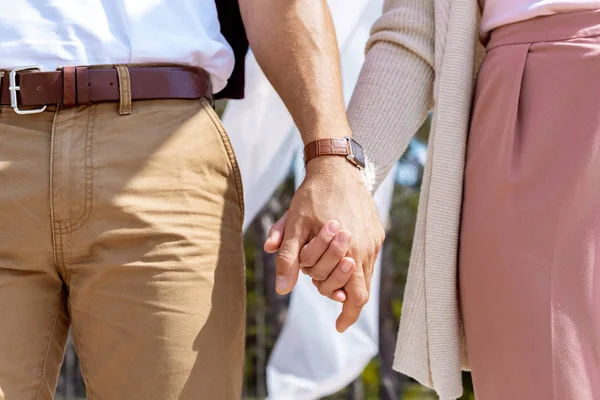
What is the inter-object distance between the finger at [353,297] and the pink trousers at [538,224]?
231 mm

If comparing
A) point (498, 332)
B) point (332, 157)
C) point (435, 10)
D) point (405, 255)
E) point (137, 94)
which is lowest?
point (405, 255)

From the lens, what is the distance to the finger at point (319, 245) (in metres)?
1.49

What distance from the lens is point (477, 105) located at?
1705mm

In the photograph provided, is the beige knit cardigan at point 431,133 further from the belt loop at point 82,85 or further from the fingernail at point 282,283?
the belt loop at point 82,85

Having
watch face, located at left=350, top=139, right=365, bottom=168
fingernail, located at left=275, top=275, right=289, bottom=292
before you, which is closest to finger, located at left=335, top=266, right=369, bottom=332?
fingernail, located at left=275, top=275, right=289, bottom=292

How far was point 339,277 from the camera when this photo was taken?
1.51 metres

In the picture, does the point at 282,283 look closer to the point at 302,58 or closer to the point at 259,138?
the point at 302,58

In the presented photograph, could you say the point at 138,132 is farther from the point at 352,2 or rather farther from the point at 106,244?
the point at 352,2

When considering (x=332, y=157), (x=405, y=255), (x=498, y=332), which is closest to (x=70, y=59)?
(x=332, y=157)

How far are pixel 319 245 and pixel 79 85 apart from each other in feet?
1.65

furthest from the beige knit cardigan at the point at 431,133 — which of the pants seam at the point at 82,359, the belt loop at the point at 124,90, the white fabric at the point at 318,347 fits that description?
the white fabric at the point at 318,347

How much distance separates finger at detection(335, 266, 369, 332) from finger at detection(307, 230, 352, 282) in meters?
0.04

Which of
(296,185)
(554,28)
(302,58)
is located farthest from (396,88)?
(296,185)

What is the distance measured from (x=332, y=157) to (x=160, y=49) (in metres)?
0.37
